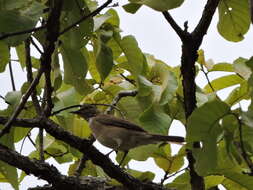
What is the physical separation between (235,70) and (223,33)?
0.40 m

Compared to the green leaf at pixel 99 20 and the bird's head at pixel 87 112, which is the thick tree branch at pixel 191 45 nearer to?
the green leaf at pixel 99 20

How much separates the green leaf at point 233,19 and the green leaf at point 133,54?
2.35 ft

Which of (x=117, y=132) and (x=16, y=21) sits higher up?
(x=117, y=132)

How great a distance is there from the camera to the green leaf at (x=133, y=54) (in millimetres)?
3229

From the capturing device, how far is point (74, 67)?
10.3 feet

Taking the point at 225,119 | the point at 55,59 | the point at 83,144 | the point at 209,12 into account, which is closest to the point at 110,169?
the point at 83,144

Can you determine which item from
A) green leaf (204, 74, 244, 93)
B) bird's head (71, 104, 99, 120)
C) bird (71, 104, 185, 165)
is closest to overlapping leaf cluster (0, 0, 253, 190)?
green leaf (204, 74, 244, 93)

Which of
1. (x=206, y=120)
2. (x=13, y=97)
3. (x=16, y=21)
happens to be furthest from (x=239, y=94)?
(x=16, y=21)

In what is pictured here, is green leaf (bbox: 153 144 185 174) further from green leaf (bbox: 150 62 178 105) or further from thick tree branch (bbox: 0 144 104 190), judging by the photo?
thick tree branch (bbox: 0 144 104 190)

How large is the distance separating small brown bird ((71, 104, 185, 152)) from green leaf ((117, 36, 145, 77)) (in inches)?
29.1

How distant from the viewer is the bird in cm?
399

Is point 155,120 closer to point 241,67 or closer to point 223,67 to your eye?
point 241,67

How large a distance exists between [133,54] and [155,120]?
1.76 ft

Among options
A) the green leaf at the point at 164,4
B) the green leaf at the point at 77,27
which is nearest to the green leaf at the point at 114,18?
the green leaf at the point at 77,27
